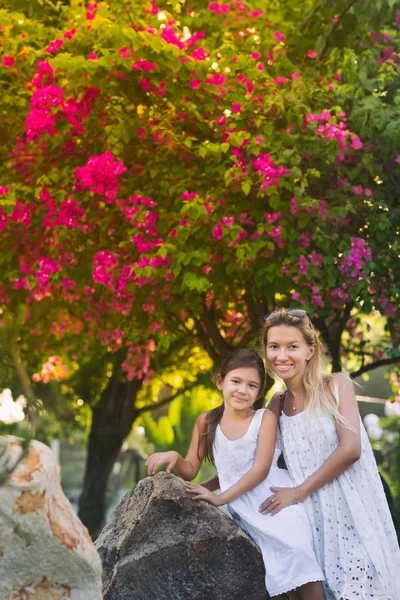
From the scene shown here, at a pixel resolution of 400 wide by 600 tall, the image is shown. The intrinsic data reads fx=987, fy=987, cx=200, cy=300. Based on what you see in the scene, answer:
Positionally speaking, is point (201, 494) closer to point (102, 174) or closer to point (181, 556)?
point (181, 556)

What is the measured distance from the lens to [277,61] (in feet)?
22.1

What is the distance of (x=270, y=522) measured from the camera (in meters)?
3.95

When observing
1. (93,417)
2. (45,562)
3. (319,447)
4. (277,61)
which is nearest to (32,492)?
(45,562)

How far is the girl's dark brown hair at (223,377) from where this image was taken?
13.5 feet

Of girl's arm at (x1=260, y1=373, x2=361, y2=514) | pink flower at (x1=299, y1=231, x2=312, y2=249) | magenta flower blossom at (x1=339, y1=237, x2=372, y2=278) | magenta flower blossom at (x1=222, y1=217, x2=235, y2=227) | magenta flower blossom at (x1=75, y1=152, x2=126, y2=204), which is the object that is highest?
magenta flower blossom at (x1=75, y1=152, x2=126, y2=204)

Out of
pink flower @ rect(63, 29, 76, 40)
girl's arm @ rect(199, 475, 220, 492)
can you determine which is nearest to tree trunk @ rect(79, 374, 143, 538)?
pink flower @ rect(63, 29, 76, 40)

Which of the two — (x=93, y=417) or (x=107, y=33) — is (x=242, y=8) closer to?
(x=107, y=33)

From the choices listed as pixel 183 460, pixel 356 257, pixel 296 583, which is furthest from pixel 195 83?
pixel 296 583

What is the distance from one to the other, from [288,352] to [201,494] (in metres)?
0.69

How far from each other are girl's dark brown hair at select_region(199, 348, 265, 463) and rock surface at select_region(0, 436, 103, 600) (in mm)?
1268

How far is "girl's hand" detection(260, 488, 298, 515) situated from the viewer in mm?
3959

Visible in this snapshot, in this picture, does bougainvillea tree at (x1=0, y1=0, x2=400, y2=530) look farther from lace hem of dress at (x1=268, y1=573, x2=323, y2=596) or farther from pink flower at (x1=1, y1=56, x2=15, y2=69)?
lace hem of dress at (x1=268, y1=573, x2=323, y2=596)

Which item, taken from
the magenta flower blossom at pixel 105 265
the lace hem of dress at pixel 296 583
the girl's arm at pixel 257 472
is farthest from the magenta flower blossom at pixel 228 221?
the lace hem of dress at pixel 296 583

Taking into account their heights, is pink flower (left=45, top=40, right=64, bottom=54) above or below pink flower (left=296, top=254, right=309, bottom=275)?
above
